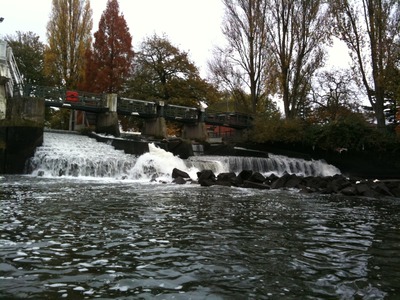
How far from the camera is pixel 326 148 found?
93.0ft

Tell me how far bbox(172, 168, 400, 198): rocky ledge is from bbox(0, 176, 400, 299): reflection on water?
196 inches

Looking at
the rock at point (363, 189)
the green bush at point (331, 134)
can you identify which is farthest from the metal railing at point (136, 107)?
the rock at point (363, 189)

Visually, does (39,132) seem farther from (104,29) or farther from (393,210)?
(104,29)

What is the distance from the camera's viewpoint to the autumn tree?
37.8 m

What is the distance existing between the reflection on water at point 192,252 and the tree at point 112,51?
28638mm

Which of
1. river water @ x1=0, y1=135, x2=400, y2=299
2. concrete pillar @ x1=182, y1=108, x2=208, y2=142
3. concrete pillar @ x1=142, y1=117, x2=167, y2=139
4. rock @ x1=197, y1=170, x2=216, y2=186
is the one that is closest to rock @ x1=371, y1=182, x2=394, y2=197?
river water @ x1=0, y1=135, x2=400, y2=299

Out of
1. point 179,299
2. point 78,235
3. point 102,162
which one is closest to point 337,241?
point 179,299

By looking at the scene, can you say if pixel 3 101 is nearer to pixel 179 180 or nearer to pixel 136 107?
pixel 136 107

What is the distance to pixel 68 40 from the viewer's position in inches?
Answer: 1412

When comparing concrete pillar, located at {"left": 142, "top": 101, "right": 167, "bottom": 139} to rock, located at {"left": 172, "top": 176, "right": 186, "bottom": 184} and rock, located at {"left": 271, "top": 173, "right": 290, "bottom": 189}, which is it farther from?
rock, located at {"left": 271, "top": 173, "right": 290, "bottom": 189}

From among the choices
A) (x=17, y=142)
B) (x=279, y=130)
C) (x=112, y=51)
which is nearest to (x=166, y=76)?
(x=112, y=51)

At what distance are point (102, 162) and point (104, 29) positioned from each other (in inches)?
919

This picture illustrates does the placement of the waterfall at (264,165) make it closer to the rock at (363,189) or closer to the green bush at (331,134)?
the green bush at (331,134)

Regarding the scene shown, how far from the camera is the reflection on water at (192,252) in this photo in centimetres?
379
